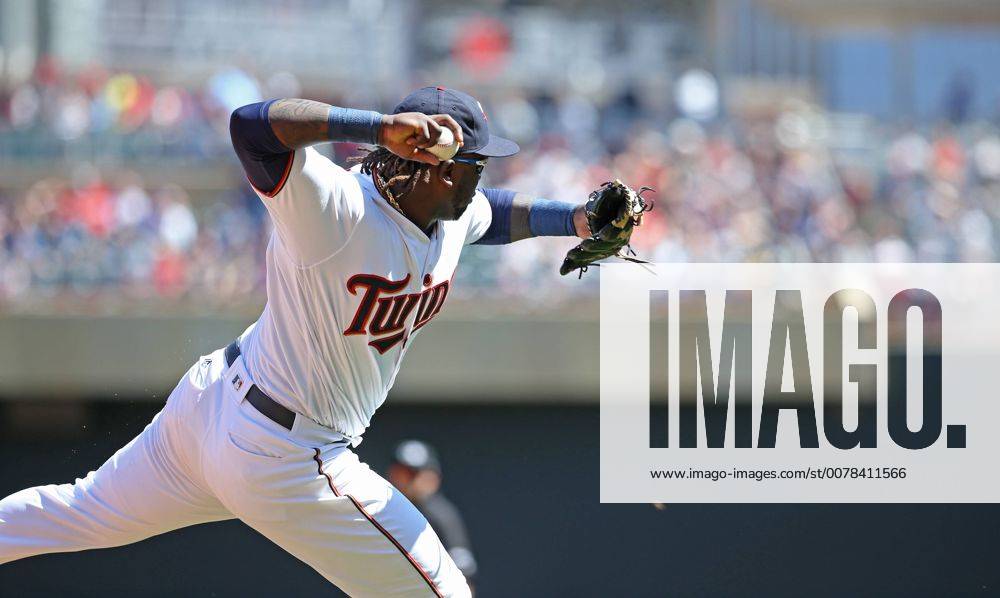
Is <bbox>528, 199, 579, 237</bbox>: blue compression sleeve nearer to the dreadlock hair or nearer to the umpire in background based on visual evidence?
the dreadlock hair

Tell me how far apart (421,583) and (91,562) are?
3.82 m

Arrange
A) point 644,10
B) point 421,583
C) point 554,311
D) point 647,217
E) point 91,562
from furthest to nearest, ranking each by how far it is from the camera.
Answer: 1. point 644,10
2. point 647,217
3. point 554,311
4. point 91,562
5. point 421,583

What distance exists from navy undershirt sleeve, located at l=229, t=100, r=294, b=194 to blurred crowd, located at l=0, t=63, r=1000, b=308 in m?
4.14

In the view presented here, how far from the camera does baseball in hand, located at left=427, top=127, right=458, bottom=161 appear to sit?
9.43 feet

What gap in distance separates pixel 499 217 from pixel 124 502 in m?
1.38

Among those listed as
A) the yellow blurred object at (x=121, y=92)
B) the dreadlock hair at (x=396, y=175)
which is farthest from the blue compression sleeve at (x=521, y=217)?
the yellow blurred object at (x=121, y=92)

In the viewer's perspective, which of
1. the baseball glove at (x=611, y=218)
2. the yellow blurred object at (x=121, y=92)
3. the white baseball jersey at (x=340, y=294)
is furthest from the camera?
the yellow blurred object at (x=121, y=92)

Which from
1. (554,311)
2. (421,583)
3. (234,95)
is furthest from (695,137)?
(421,583)

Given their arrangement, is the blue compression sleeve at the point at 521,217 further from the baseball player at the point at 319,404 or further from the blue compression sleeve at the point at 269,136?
the blue compression sleeve at the point at 269,136

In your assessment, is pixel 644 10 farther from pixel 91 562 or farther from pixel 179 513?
pixel 179 513

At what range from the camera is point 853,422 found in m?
6.16

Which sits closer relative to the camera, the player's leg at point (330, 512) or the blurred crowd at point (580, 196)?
the player's leg at point (330, 512)

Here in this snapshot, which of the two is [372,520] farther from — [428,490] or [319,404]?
[428,490]

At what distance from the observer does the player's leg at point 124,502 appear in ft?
11.3
